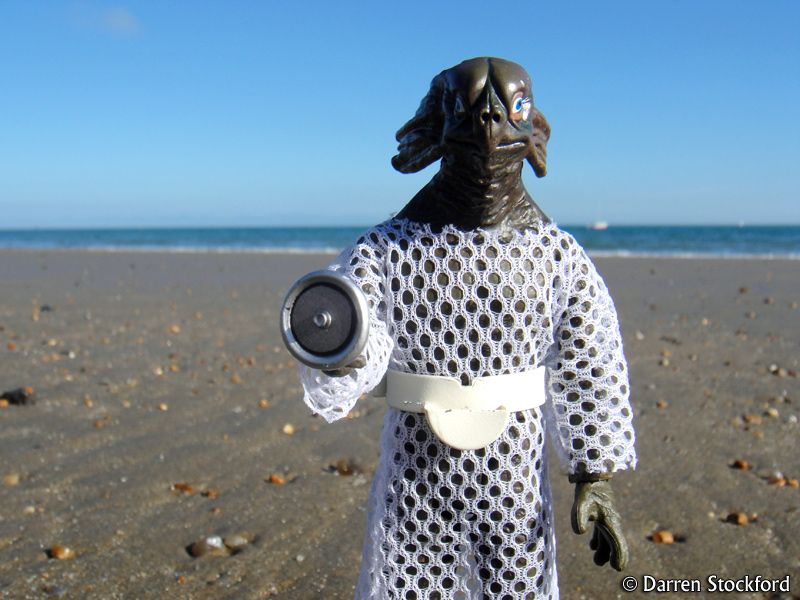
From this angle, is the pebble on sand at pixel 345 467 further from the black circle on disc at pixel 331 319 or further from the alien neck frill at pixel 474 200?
the black circle on disc at pixel 331 319

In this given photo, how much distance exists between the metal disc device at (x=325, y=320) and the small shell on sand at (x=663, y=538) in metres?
3.15

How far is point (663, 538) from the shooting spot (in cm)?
454

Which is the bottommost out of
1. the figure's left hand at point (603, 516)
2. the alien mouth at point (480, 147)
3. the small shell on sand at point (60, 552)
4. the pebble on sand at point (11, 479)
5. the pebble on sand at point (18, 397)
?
the small shell on sand at point (60, 552)

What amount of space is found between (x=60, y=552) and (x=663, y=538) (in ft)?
10.9

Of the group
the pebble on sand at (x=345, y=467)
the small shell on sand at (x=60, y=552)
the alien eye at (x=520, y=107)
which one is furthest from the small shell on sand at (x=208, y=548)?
the alien eye at (x=520, y=107)

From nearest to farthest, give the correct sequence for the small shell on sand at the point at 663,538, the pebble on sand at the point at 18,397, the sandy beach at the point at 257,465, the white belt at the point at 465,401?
1. the white belt at the point at 465,401
2. the sandy beach at the point at 257,465
3. the small shell on sand at the point at 663,538
4. the pebble on sand at the point at 18,397

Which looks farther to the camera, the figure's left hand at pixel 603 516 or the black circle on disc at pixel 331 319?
the figure's left hand at pixel 603 516

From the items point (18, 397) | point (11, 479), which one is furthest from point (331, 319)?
point (18, 397)

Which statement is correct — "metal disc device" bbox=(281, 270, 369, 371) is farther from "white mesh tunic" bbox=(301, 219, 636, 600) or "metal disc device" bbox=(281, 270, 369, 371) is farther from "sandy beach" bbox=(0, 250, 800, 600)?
"sandy beach" bbox=(0, 250, 800, 600)

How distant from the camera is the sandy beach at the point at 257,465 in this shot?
13.9 ft

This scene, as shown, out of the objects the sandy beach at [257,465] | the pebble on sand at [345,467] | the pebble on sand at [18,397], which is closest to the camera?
the sandy beach at [257,465]

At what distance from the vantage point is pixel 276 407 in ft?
22.7

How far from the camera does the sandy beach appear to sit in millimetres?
4230

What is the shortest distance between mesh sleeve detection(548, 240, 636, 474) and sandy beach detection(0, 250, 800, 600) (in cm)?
170
